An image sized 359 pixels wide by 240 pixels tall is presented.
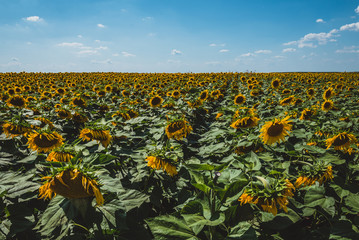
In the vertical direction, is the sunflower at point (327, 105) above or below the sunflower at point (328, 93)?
below

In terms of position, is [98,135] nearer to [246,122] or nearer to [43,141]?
[43,141]

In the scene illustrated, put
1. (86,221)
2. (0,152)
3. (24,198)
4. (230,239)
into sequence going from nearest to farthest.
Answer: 1. (230,239)
2. (86,221)
3. (24,198)
4. (0,152)

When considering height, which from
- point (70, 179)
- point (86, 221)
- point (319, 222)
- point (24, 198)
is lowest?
point (319, 222)

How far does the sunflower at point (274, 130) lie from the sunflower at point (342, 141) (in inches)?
20.0

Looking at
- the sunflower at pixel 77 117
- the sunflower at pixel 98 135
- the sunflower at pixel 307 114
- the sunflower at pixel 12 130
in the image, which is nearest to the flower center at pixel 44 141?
the sunflower at pixel 98 135

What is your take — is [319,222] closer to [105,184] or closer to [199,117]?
[105,184]

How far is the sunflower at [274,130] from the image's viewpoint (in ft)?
7.77

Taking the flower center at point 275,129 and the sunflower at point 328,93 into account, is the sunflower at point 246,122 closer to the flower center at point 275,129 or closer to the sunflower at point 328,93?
the flower center at point 275,129

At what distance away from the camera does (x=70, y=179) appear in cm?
105

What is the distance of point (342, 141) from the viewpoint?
2398 millimetres

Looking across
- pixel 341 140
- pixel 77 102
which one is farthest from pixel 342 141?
pixel 77 102

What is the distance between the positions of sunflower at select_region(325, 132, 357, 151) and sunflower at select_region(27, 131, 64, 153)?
3278 millimetres

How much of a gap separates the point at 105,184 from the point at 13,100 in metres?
5.57

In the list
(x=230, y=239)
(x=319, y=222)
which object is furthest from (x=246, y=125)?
(x=230, y=239)
